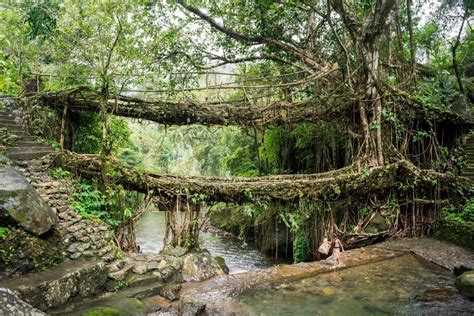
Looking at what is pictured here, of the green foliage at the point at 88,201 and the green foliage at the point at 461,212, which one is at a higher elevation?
the green foliage at the point at 88,201

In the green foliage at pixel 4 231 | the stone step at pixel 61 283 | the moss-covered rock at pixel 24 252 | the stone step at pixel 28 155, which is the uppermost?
the stone step at pixel 28 155

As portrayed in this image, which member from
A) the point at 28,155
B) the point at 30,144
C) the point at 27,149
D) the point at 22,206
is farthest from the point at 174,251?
the point at 30,144

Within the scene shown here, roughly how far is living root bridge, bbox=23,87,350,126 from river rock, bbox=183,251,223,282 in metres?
2.91

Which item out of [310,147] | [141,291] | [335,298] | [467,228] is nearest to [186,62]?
[310,147]

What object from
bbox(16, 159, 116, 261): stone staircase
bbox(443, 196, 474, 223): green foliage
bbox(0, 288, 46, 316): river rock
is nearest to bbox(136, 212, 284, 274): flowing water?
bbox(16, 159, 116, 261): stone staircase

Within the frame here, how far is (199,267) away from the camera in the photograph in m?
6.20

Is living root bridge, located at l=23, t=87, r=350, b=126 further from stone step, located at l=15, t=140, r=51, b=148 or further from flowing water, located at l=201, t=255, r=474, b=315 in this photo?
flowing water, located at l=201, t=255, r=474, b=315

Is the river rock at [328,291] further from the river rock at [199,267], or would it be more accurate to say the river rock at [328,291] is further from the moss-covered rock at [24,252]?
the moss-covered rock at [24,252]

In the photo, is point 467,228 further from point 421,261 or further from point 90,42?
point 90,42

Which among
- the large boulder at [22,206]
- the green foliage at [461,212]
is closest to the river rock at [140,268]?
the large boulder at [22,206]

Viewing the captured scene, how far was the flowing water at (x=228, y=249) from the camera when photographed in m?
10.9

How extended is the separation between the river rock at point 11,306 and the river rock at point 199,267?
348 cm

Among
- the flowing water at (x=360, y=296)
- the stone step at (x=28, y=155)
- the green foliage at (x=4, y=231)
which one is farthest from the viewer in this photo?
the stone step at (x=28, y=155)

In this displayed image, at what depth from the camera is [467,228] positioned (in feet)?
23.1
